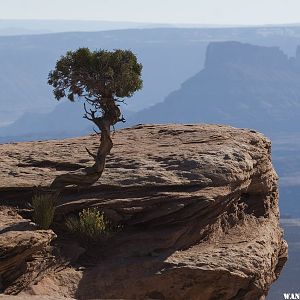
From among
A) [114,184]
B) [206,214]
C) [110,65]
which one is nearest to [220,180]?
[206,214]

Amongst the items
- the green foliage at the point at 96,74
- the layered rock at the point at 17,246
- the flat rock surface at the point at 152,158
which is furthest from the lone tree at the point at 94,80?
the layered rock at the point at 17,246

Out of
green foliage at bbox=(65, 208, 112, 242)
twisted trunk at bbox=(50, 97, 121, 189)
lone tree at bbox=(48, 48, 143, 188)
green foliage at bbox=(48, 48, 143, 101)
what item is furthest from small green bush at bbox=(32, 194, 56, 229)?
green foliage at bbox=(48, 48, 143, 101)

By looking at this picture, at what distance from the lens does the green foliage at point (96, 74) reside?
994 inches

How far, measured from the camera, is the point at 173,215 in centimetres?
2575

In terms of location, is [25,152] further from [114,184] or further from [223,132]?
[223,132]

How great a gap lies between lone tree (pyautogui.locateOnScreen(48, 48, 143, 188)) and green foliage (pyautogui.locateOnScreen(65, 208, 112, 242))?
5.97 ft

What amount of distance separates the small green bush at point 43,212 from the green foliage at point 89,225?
2.45 ft

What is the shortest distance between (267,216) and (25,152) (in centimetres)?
982

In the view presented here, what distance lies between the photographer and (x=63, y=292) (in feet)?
72.5

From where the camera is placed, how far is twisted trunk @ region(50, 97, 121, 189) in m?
26.3

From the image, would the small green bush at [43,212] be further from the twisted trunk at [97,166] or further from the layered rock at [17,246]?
the twisted trunk at [97,166]

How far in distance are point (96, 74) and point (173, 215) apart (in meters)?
5.23

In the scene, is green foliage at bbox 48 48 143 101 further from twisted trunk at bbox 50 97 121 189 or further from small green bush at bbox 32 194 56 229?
small green bush at bbox 32 194 56 229

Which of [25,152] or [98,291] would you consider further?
[25,152]
